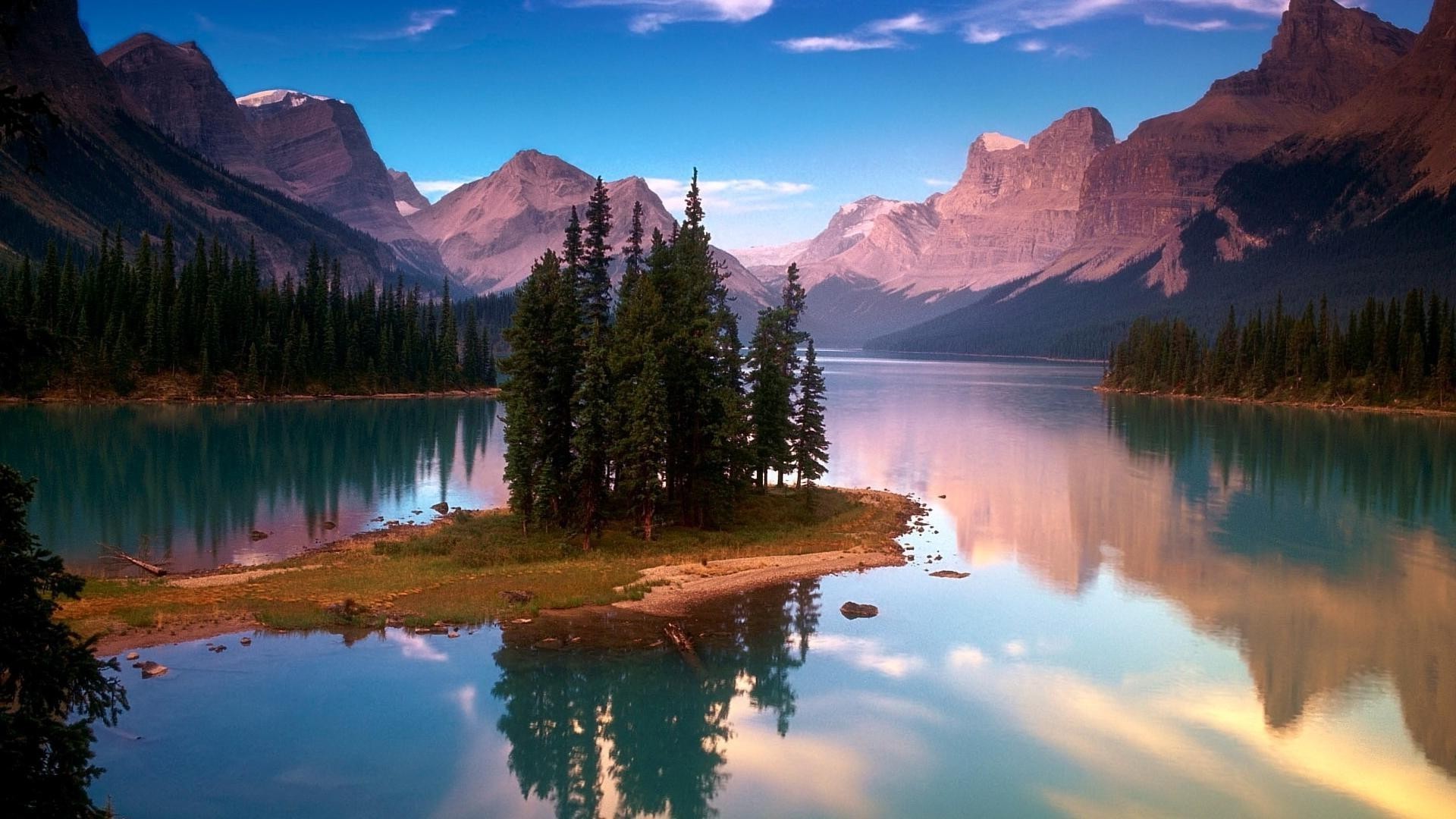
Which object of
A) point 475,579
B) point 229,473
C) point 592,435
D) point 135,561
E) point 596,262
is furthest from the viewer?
point 229,473

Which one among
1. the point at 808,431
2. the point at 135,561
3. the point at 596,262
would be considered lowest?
the point at 135,561

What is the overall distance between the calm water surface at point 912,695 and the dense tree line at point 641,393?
11349 millimetres

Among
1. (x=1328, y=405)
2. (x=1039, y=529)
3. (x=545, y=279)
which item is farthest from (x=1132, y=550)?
(x=1328, y=405)

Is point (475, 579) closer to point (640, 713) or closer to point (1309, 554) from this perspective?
point (640, 713)

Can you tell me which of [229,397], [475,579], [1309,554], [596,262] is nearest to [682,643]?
[475,579]

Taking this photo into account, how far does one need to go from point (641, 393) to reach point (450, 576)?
1374cm

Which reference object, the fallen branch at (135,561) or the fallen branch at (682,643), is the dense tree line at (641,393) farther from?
the fallen branch at (135,561)

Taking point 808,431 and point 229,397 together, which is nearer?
point 808,431

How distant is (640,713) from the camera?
33.5 metres

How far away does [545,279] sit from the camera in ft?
179

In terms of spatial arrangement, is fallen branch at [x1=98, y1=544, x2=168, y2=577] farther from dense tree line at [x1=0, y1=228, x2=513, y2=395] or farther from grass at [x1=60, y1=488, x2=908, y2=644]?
dense tree line at [x1=0, y1=228, x2=513, y2=395]

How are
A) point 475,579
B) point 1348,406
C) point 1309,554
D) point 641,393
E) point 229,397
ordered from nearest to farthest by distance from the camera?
point 475,579 < point 641,393 < point 1309,554 < point 229,397 < point 1348,406

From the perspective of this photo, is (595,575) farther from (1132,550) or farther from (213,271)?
(213,271)

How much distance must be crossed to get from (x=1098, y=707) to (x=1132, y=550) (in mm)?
30437
